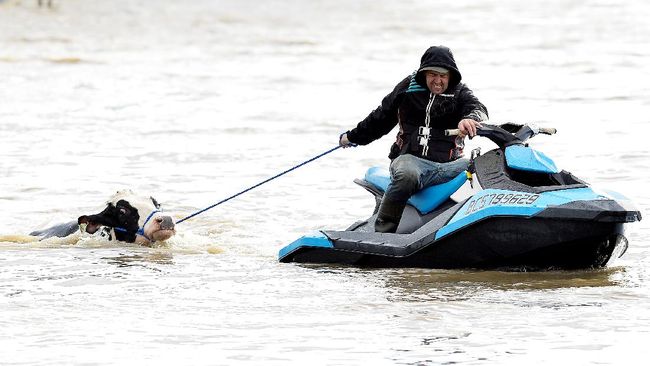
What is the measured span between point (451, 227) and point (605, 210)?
111cm

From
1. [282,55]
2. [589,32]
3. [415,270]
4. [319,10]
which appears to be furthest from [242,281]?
[319,10]

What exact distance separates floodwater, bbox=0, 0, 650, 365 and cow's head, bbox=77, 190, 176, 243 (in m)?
0.16

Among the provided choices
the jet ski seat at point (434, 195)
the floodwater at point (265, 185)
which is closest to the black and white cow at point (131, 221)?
the floodwater at point (265, 185)

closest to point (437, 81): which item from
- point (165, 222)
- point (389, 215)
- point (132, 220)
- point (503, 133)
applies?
point (503, 133)

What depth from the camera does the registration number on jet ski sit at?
9.57m

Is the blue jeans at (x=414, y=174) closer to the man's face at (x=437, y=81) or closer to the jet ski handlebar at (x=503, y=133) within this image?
the jet ski handlebar at (x=503, y=133)

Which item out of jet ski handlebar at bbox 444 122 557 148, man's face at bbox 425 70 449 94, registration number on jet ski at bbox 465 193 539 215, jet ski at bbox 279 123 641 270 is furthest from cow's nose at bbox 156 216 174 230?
registration number on jet ski at bbox 465 193 539 215

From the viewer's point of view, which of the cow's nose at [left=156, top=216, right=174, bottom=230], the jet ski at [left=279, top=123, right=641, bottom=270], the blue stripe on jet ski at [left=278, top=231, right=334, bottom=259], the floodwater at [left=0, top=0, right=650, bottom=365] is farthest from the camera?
the cow's nose at [left=156, top=216, right=174, bottom=230]

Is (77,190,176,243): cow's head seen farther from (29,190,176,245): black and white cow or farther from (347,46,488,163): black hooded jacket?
(347,46,488,163): black hooded jacket

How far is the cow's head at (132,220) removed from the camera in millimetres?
12164

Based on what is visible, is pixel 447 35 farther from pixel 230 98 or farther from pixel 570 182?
pixel 570 182

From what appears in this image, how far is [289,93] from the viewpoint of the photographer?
2652cm

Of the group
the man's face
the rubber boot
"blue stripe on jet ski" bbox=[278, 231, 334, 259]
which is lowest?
"blue stripe on jet ski" bbox=[278, 231, 334, 259]

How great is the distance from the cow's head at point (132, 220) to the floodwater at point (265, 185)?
0.16 meters
